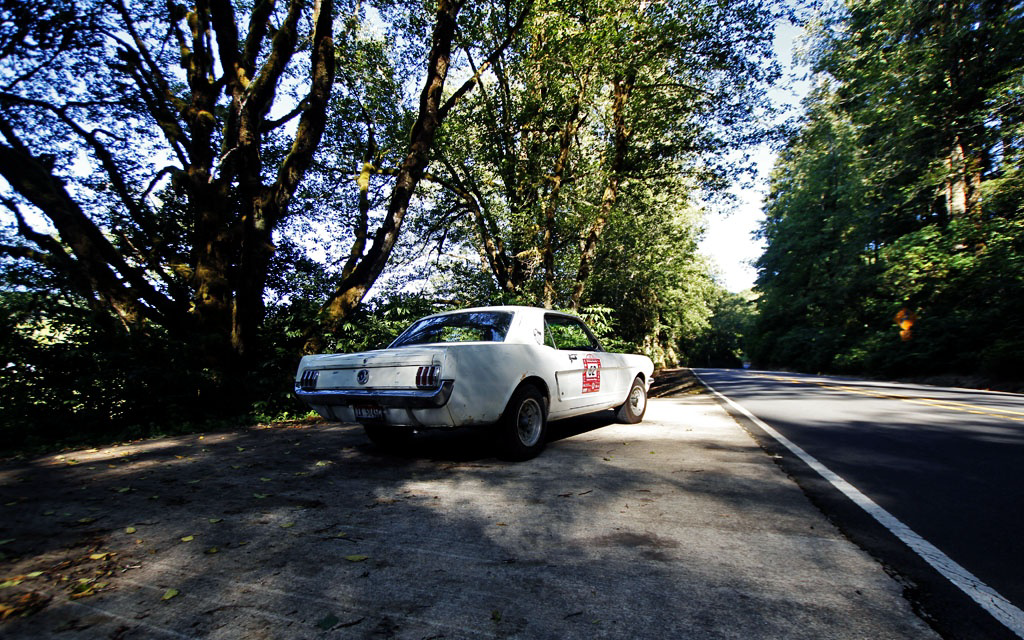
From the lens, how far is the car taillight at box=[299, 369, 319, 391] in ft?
16.2

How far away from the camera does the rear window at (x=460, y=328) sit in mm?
5215

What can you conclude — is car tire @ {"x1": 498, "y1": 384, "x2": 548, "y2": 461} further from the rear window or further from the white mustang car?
the rear window

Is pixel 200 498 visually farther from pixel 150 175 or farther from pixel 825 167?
pixel 825 167

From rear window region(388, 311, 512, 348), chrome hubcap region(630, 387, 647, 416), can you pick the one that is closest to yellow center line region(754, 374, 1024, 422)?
chrome hubcap region(630, 387, 647, 416)

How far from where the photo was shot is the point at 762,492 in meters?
3.64

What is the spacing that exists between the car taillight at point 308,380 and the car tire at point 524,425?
2027 mm

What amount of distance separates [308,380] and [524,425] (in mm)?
2351

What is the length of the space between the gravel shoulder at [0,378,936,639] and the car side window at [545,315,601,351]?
5.08ft

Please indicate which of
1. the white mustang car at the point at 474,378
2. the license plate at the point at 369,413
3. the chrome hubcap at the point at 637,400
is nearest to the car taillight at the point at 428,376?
the white mustang car at the point at 474,378

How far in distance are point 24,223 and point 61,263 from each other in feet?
9.72

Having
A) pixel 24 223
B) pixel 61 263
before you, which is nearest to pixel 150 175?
pixel 24 223

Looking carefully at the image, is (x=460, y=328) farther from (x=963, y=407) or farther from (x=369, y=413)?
(x=963, y=407)

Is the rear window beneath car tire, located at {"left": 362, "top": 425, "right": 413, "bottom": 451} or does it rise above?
above

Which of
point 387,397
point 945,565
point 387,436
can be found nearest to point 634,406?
point 387,436
